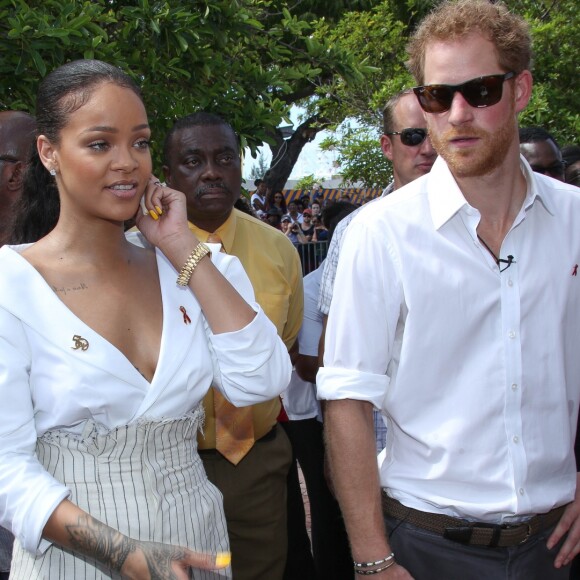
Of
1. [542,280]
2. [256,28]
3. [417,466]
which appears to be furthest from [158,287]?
[256,28]

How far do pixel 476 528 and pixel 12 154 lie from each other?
2.44 m

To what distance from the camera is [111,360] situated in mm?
2234

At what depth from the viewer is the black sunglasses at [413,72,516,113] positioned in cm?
255

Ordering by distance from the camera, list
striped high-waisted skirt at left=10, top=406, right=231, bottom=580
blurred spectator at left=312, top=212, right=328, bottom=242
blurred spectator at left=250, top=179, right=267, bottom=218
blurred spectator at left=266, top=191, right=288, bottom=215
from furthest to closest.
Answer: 1. blurred spectator at left=266, top=191, right=288, bottom=215
2. blurred spectator at left=250, top=179, right=267, bottom=218
3. blurred spectator at left=312, top=212, right=328, bottom=242
4. striped high-waisted skirt at left=10, top=406, right=231, bottom=580

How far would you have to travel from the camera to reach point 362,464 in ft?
8.09

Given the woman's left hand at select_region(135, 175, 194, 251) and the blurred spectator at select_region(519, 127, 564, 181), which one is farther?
the blurred spectator at select_region(519, 127, 564, 181)

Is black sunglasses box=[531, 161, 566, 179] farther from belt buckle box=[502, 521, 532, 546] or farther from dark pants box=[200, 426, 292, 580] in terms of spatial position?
belt buckle box=[502, 521, 532, 546]

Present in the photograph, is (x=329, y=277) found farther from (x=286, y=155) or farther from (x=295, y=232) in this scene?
(x=286, y=155)

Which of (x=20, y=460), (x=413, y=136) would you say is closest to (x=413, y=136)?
(x=413, y=136)

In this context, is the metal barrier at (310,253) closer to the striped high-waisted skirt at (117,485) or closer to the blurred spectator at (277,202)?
the blurred spectator at (277,202)

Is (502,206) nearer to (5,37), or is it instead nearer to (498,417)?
(498,417)

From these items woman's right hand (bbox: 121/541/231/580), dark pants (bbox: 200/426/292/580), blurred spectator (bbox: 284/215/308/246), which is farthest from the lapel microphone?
blurred spectator (bbox: 284/215/308/246)

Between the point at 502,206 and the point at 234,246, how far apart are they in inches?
66.1

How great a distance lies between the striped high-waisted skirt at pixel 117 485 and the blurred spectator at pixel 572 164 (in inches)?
164
